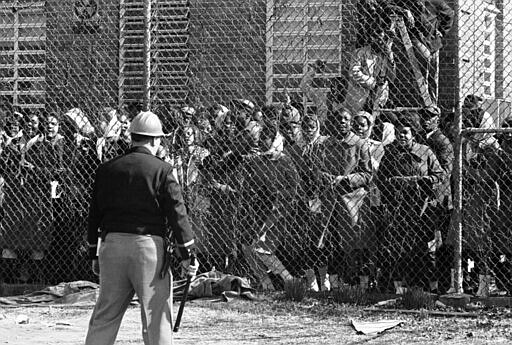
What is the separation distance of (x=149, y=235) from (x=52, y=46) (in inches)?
235

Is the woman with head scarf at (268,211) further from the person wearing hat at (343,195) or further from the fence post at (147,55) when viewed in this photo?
the fence post at (147,55)

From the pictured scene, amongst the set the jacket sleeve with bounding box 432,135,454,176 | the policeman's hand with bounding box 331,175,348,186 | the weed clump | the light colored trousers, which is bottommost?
the weed clump

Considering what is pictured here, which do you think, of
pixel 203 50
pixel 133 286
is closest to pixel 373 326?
pixel 133 286

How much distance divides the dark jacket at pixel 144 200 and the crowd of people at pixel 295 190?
3.72 metres

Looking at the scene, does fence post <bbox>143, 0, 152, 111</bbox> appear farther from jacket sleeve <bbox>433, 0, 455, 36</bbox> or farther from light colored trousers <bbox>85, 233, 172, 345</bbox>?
light colored trousers <bbox>85, 233, 172, 345</bbox>

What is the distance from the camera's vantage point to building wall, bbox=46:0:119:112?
11.5 metres

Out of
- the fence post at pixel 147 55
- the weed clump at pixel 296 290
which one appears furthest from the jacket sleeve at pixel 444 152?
the fence post at pixel 147 55

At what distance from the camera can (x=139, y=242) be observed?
21.4 feet

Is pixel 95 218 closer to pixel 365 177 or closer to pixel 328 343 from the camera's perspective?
pixel 328 343

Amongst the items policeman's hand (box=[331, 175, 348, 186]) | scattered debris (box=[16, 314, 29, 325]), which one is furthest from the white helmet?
policeman's hand (box=[331, 175, 348, 186])

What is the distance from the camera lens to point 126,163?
6.62 meters

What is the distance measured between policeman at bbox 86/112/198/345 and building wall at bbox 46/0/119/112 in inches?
195

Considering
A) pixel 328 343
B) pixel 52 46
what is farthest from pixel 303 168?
pixel 52 46

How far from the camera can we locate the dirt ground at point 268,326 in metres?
8.43
